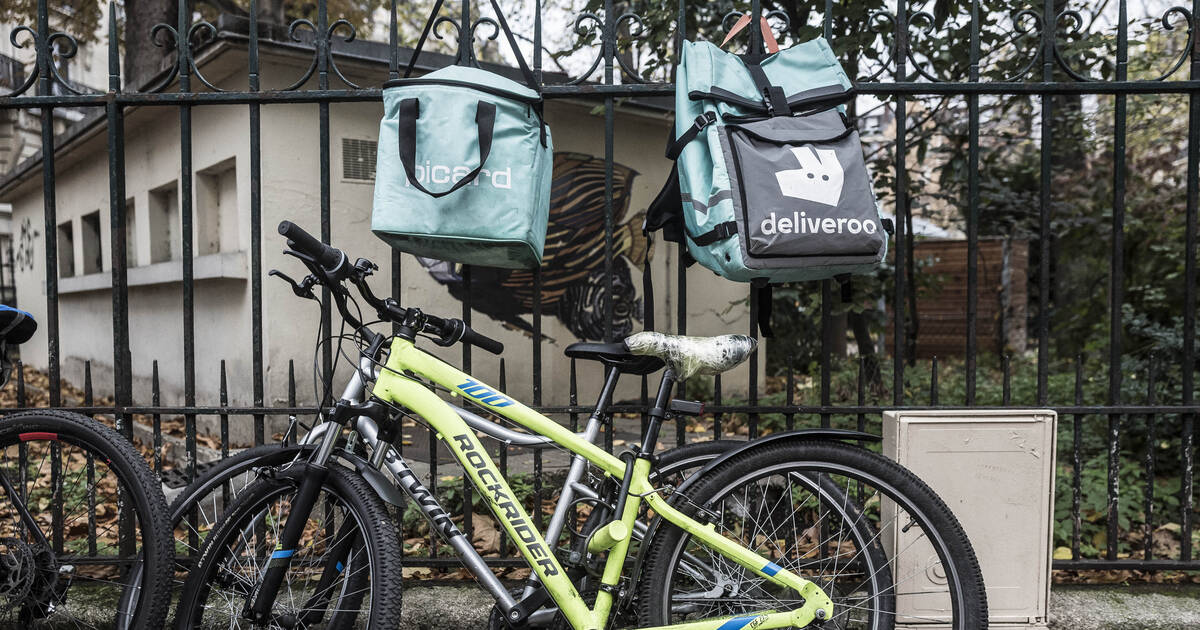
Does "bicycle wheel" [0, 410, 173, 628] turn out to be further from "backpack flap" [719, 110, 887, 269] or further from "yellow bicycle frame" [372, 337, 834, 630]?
"backpack flap" [719, 110, 887, 269]

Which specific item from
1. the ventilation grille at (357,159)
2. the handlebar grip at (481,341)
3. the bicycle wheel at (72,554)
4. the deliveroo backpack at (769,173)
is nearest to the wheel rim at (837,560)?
the deliveroo backpack at (769,173)

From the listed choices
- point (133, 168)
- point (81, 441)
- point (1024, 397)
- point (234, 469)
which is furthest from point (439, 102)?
point (133, 168)

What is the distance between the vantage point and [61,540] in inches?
105

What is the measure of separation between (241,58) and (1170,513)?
20.7 feet

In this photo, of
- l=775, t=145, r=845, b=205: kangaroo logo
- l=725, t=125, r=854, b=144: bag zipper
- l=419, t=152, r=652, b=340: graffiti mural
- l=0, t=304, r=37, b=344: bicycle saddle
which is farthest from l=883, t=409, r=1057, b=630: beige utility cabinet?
l=419, t=152, r=652, b=340: graffiti mural

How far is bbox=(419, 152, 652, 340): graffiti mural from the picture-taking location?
6.67m

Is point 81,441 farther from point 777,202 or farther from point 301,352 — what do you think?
point 301,352

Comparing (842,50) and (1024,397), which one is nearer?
(842,50)

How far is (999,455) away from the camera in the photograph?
2480 millimetres

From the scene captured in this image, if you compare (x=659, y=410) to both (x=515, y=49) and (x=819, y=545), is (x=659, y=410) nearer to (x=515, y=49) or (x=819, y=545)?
(x=819, y=545)

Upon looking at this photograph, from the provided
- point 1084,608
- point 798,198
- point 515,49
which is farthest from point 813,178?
point 1084,608

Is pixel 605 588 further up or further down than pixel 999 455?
further down

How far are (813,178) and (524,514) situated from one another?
1.26 metres

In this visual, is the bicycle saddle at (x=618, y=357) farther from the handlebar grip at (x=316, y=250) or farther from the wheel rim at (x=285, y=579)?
the wheel rim at (x=285, y=579)
